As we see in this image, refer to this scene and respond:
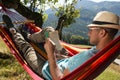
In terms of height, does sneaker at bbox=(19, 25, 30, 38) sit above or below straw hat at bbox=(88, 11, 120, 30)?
below

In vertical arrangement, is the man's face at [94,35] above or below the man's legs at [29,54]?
above

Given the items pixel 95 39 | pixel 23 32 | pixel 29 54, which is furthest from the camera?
pixel 23 32

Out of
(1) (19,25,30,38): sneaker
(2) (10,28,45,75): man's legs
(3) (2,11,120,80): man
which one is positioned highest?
(3) (2,11,120,80): man

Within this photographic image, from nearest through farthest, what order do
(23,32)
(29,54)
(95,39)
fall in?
(95,39)
(29,54)
(23,32)

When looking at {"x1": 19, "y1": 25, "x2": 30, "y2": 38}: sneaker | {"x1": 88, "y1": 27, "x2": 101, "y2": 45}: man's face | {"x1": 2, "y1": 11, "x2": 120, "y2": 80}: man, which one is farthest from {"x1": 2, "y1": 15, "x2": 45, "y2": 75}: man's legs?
{"x1": 88, "y1": 27, "x2": 101, "y2": 45}: man's face

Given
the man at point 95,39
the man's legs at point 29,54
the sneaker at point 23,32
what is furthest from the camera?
the sneaker at point 23,32

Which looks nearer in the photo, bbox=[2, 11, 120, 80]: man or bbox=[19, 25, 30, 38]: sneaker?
bbox=[2, 11, 120, 80]: man

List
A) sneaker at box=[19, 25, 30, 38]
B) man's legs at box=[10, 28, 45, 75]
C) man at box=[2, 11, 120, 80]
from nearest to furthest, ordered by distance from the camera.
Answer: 1. man at box=[2, 11, 120, 80]
2. man's legs at box=[10, 28, 45, 75]
3. sneaker at box=[19, 25, 30, 38]

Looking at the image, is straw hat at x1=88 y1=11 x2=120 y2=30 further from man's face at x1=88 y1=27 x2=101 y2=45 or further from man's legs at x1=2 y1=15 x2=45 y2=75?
man's legs at x1=2 y1=15 x2=45 y2=75

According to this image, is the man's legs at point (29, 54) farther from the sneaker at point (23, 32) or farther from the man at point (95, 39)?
the man at point (95, 39)

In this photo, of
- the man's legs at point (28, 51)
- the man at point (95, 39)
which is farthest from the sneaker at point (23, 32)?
the man at point (95, 39)

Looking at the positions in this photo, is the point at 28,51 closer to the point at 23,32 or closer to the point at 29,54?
the point at 29,54

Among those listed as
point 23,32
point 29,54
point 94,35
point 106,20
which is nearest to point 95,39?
point 94,35

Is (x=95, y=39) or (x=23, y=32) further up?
(x=95, y=39)
